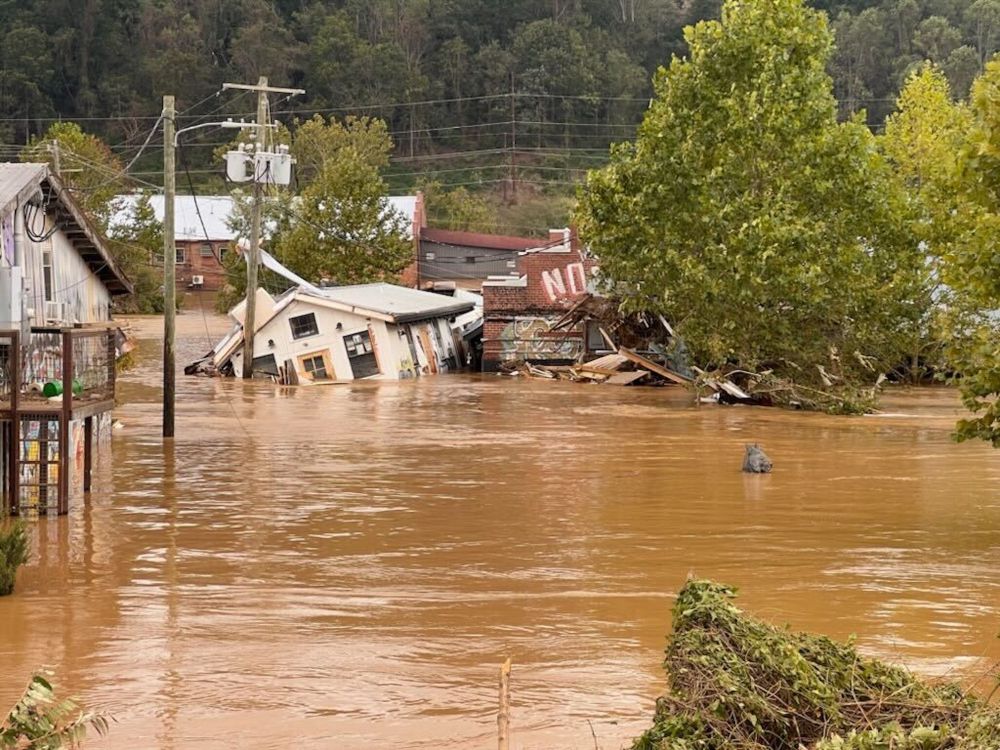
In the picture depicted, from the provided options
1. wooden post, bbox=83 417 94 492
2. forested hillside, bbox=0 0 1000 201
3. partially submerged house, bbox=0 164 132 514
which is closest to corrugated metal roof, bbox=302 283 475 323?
partially submerged house, bbox=0 164 132 514

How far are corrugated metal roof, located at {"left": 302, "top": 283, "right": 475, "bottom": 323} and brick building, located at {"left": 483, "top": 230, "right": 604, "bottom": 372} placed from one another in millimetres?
2160

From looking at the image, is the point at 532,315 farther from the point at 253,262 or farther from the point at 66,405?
the point at 66,405

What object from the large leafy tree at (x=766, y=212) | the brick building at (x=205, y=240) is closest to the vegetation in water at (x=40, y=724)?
the large leafy tree at (x=766, y=212)

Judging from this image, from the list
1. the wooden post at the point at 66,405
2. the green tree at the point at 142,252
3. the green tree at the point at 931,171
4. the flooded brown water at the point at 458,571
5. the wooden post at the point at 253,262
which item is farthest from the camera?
the green tree at the point at 142,252

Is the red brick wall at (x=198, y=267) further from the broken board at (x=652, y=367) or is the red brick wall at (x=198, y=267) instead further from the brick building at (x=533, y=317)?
the broken board at (x=652, y=367)

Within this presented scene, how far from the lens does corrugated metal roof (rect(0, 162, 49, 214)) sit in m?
22.5

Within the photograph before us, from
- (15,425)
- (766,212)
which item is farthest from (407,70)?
(15,425)

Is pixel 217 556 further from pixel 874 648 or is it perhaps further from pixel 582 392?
pixel 582 392

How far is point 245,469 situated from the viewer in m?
26.3

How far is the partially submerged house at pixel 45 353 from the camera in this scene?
65.9 feet

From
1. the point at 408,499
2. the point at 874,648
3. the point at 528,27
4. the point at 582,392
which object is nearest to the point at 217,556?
the point at 408,499

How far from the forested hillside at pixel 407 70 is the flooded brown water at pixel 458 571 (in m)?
92.7

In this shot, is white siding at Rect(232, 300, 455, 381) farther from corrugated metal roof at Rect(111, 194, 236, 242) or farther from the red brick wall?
the red brick wall

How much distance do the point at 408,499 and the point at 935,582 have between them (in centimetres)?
869
